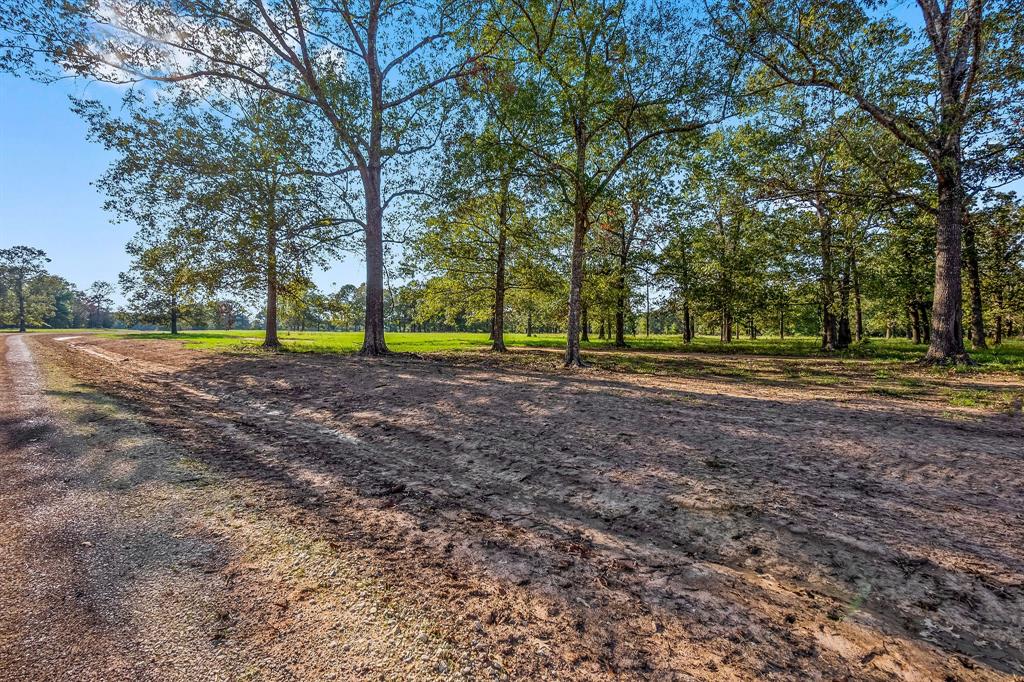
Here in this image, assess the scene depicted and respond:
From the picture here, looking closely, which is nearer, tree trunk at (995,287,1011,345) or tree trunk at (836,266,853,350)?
tree trunk at (836,266,853,350)

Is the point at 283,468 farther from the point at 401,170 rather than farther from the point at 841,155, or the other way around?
the point at 841,155

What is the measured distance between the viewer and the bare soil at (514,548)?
5.55 ft

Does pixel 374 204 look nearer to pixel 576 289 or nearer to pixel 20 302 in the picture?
pixel 576 289

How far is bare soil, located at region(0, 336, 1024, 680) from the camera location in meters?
A: 1.69

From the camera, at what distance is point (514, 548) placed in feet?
8.29

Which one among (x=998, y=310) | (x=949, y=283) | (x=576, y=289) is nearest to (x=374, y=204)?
(x=576, y=289)

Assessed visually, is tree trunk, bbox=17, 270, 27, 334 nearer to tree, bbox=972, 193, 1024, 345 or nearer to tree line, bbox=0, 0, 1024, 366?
tree line, bbox=0, 0, 1024, 366

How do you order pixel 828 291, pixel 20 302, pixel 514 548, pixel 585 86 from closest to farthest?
pixel 514 548, pixel 585 86, pixel 828 291, pixel 20 302

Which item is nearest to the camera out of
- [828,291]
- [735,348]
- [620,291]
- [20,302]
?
[828,291]

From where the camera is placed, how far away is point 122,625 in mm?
1795

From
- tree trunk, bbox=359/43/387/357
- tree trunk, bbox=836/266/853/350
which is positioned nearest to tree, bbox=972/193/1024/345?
tree trunk, bbox=836/266/853/350

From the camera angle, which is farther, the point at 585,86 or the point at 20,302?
the point at 20,302

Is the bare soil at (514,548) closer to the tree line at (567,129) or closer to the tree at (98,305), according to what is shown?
the tree line at (567,129)

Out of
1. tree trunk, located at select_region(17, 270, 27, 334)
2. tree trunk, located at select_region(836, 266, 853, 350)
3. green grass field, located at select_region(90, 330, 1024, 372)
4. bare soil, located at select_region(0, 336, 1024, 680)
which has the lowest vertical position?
bare soil, located at select_region(0, 336, 1024, 680)
